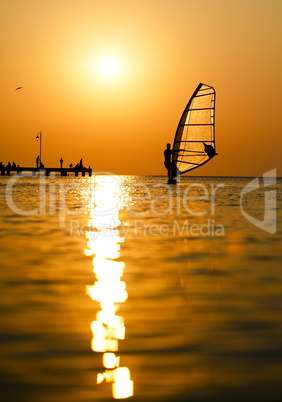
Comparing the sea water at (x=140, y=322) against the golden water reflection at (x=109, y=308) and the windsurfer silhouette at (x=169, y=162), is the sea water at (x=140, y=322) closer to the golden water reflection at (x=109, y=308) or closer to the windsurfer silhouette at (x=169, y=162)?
the golden water reflection at (x=109, y=308)

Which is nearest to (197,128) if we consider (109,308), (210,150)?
(210,150)

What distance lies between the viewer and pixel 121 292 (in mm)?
5750

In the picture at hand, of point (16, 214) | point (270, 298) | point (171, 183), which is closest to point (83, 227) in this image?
point (16, 214)

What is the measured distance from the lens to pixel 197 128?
4078 cm

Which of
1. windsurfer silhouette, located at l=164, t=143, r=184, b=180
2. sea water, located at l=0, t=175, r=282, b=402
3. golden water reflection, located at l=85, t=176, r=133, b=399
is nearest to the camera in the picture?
sea water, located at l=0, t=175, r=282, b=402

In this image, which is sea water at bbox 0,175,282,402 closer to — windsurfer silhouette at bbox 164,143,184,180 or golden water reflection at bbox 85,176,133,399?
golden water reflection at bbox 85,176,133,399

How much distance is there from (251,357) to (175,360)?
48 centimetres

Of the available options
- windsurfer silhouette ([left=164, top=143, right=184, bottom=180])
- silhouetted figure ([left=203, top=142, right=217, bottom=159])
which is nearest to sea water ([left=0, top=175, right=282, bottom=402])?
windsurfer silhouette ([left=164, top=143, right=184, bottom=180])

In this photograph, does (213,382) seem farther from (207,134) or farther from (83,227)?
(207,134)

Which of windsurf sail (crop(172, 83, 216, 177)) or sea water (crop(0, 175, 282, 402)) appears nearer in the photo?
sea water (crop(0, 175, 282, 402))

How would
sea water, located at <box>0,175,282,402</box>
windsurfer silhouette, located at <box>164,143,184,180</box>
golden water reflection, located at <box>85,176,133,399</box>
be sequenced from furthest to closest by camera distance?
windsurfer silhouette, located at <box>164,143,184,180</box>, golden water reflection, located at <box>85,176,133,399</box>, sea water, located at <box>0,175,282,402</box>

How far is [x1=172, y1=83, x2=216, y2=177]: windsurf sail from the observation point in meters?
40.9

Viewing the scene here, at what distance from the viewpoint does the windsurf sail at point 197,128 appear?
134 feet

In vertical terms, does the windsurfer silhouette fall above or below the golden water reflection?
above
